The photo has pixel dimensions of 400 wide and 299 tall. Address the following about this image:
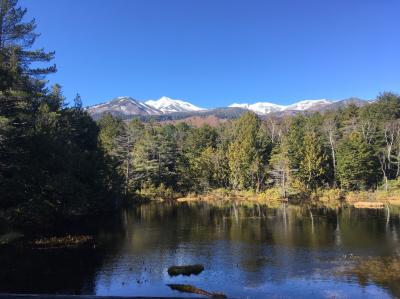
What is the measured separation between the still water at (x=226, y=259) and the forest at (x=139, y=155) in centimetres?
722

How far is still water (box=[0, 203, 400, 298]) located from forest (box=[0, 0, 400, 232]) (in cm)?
722

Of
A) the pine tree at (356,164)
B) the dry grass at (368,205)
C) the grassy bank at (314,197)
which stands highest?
the pine tree at (356,164)

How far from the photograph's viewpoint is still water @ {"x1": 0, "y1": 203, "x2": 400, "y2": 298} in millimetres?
22766

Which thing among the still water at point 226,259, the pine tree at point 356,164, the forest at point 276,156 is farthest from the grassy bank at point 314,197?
the still water at point 226,259

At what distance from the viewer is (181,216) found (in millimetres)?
58312

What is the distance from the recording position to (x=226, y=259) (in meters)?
30.0

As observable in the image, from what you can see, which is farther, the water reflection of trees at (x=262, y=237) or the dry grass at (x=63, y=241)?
the dry grass at (x=63, y=241)

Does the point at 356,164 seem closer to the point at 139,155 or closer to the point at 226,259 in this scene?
the point at 139,155

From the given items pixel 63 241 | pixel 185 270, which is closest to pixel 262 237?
pixel 185 270

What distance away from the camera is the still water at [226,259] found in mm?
22766

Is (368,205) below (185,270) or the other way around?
the other way around

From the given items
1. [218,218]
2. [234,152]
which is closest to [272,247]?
[218,218]

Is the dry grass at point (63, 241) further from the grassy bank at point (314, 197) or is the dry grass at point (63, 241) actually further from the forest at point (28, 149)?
the grassy bank at point (314, 197)

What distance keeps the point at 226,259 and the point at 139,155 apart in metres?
63.8
